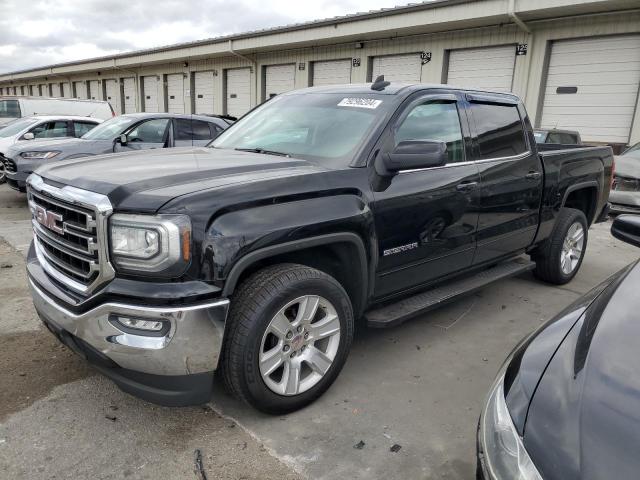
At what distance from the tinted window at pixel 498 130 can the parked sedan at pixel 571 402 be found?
2.17m

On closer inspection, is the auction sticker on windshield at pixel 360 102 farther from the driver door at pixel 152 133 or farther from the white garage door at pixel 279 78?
the white garage door at pixel 279 78

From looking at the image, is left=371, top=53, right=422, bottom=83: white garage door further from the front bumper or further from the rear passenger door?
the front bumper

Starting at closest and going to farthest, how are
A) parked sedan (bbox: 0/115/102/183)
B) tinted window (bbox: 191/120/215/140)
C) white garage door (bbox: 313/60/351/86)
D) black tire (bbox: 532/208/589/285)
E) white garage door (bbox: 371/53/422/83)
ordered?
1. black tire (bbox: 532/208/589/285)
2. tinted window (bbox: 191/120/215/140)
3. parked sedan (bbox: 0/115/102/183)
4. white garage door (bbox: 371/53/422/83)
5. white garage door (bbox: 313/60/351/86)

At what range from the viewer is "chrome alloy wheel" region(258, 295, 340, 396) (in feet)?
8.76

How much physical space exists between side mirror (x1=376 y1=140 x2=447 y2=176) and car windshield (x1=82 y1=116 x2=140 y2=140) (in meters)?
7.18

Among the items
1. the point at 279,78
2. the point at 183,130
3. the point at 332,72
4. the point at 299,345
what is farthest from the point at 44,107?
the point at 299,345

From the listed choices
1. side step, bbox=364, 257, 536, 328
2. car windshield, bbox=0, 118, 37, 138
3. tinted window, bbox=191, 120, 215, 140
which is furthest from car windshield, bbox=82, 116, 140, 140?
side step, bbox=364, 257, 536, 328

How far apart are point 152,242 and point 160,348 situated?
0.48 metres

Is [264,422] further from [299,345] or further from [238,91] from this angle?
[238,91]

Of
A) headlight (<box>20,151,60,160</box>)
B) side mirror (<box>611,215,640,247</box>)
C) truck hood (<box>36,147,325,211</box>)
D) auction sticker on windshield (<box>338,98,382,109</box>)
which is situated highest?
auction sticker on windshield (<box>338,98,382,109</box>)

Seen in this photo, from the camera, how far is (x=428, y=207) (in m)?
3.37

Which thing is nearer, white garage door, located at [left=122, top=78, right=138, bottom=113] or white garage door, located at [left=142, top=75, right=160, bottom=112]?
white garage door, located at [left=142, top=75, right=160, bottom=112]

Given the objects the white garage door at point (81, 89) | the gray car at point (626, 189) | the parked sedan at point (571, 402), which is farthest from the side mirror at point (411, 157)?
the white garage door at point (81, 89)

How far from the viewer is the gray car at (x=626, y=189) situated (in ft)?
27.0
